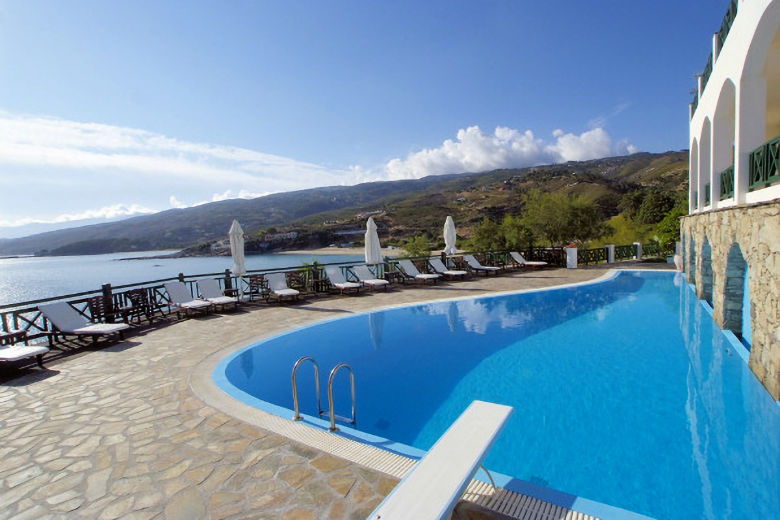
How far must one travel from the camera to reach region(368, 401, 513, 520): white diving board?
1.90m

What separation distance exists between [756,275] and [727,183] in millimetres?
3956

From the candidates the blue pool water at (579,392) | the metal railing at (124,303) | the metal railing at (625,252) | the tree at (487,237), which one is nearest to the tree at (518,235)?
the tree at (487,237)

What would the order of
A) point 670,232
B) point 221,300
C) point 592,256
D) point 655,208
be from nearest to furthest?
point 221,300
point 592,256
point 670,232
point 655,208

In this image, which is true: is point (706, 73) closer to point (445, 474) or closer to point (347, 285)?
point (347, 285)

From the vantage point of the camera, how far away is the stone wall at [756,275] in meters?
4.18

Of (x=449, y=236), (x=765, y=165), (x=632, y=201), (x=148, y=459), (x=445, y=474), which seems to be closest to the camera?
(x=445, y=474)

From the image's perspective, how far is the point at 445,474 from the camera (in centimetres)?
220

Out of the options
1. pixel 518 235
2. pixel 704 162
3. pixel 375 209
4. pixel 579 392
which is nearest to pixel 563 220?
pixel 518 235

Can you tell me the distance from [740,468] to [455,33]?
13.1m

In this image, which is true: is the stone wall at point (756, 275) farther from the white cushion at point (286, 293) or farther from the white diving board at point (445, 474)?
the white cushion at point (286, 293)

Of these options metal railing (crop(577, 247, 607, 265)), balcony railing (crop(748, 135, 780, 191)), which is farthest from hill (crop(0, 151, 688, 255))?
balcony railing (crop(748, 135, 780, 191))

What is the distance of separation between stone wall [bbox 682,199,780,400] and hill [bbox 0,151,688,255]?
4313cm

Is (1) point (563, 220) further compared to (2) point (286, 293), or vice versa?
(1) point (563, 220)

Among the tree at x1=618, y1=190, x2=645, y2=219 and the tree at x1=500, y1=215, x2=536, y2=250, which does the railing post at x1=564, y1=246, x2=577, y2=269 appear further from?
the tree at x1=618, y1=190, x2=645, y2=219
